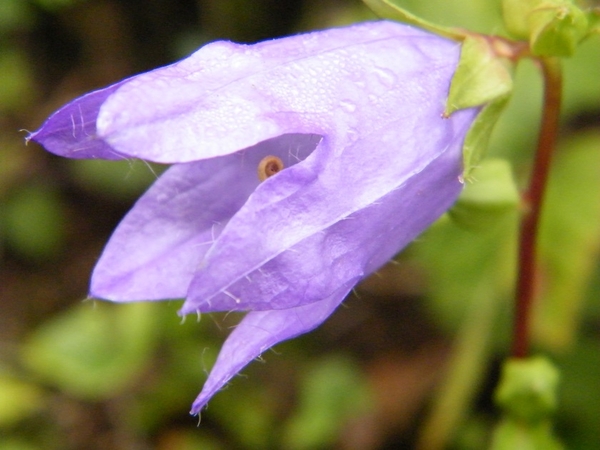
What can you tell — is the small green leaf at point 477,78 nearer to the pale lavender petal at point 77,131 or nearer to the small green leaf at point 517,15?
the small green leaf at point 517,15

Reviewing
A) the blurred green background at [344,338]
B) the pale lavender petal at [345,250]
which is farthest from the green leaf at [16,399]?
the pale lavender petal at [345,250]

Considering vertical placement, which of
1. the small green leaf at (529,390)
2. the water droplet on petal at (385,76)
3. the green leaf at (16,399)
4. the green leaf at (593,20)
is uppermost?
the green leaf at (593,20)

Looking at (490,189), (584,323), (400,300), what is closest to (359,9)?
(400,300)

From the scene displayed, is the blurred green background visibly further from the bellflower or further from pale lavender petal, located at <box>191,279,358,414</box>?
pale lavender petal, located at <box>191,279,358,414</box>

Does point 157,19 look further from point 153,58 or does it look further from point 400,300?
point 400,300

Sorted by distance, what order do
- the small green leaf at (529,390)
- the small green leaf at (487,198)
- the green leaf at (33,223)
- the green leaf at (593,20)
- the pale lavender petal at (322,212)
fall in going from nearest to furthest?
the pale lavender petal at (322,212), the green leaf at (593,20), the small green leaf at (487,198), the small green leaf at (529,390), the green leaf at (33,223)

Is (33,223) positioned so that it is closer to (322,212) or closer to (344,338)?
(344,338)
